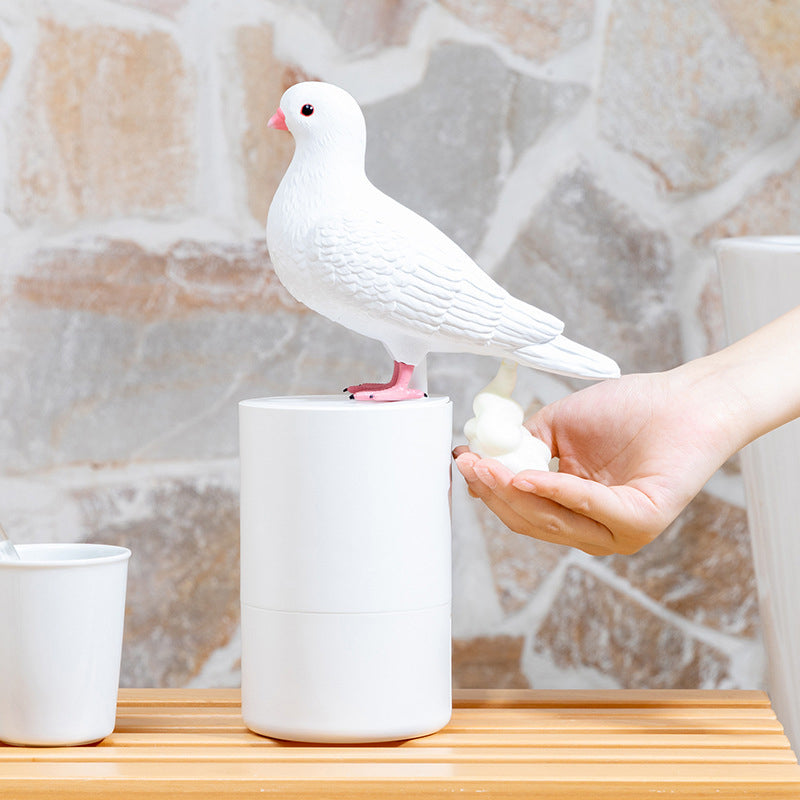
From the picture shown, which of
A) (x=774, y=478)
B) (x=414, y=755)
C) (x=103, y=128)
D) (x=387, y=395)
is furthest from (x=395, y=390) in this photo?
(x=103, y=128)

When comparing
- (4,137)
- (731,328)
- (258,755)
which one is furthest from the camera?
(4,137)

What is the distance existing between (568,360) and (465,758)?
284mm

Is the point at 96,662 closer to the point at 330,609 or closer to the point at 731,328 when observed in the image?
the point at 330,609

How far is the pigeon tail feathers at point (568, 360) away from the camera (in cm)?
76

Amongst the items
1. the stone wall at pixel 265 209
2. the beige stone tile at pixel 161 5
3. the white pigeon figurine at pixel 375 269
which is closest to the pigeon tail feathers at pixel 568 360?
the white pigeon figurine at pixel 375 269

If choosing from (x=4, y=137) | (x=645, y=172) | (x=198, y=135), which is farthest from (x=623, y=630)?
(x=4, y=137)

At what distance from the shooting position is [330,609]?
70 cm

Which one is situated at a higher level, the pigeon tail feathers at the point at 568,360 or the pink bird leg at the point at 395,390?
the pigeon tail feathers at the point at 568,360

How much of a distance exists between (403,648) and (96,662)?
8.2 inches

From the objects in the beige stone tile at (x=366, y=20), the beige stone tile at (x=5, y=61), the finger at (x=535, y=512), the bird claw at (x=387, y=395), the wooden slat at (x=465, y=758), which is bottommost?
the wooden slat at (x=465, y=758)

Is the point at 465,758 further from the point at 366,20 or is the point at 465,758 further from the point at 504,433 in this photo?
the point at 366,20

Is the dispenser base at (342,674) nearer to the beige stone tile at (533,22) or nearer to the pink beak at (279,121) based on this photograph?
the pink beak at (279,121)

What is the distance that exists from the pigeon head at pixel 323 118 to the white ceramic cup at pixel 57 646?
1.05 ft

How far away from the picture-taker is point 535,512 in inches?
29.2
